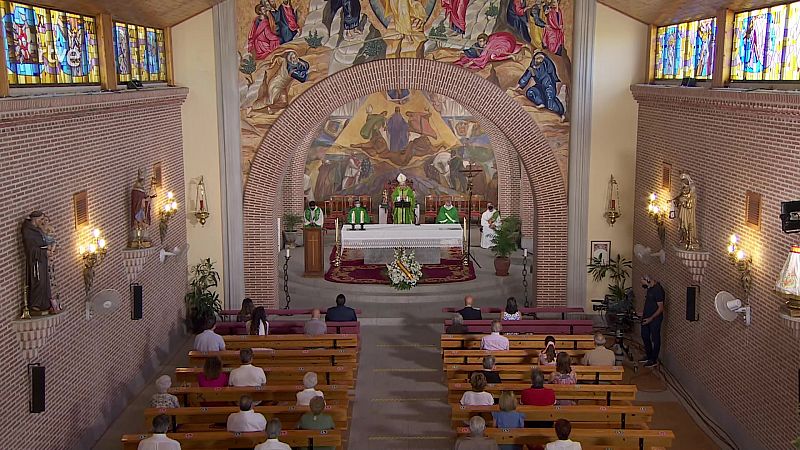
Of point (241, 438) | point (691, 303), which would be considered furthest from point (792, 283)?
point (241, 438)

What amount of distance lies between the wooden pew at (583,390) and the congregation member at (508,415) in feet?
4.39

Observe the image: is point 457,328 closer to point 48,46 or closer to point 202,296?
point 202,296

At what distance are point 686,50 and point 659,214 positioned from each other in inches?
Answer: 118

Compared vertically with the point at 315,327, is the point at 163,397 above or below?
below

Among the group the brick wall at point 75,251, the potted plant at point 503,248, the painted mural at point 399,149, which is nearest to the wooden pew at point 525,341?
the brick wall at point 75,251

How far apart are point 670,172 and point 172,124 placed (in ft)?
31.4

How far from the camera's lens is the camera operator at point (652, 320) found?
1582 centimetres

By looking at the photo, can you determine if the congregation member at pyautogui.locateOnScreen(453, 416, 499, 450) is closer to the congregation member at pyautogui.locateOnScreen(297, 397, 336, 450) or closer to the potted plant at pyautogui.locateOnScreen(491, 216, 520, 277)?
the congregation member at pyautogui.locateOnScreen(297, 397, 336, 450)

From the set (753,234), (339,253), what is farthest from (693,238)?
(339,253)

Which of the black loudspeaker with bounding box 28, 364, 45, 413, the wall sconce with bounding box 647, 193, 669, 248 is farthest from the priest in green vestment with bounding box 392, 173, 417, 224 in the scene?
the black loudspeaker with bounding box 28, 364, 45, 413

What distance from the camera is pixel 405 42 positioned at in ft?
59.5

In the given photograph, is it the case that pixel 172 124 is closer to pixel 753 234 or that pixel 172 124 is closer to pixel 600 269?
pixel 600 269

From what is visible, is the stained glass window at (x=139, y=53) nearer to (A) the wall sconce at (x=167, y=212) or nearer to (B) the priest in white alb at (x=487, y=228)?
(A) the wall sconce at (x=167, y=212)

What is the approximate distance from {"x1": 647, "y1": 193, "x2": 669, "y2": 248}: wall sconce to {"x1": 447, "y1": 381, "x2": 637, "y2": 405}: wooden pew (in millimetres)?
4378
